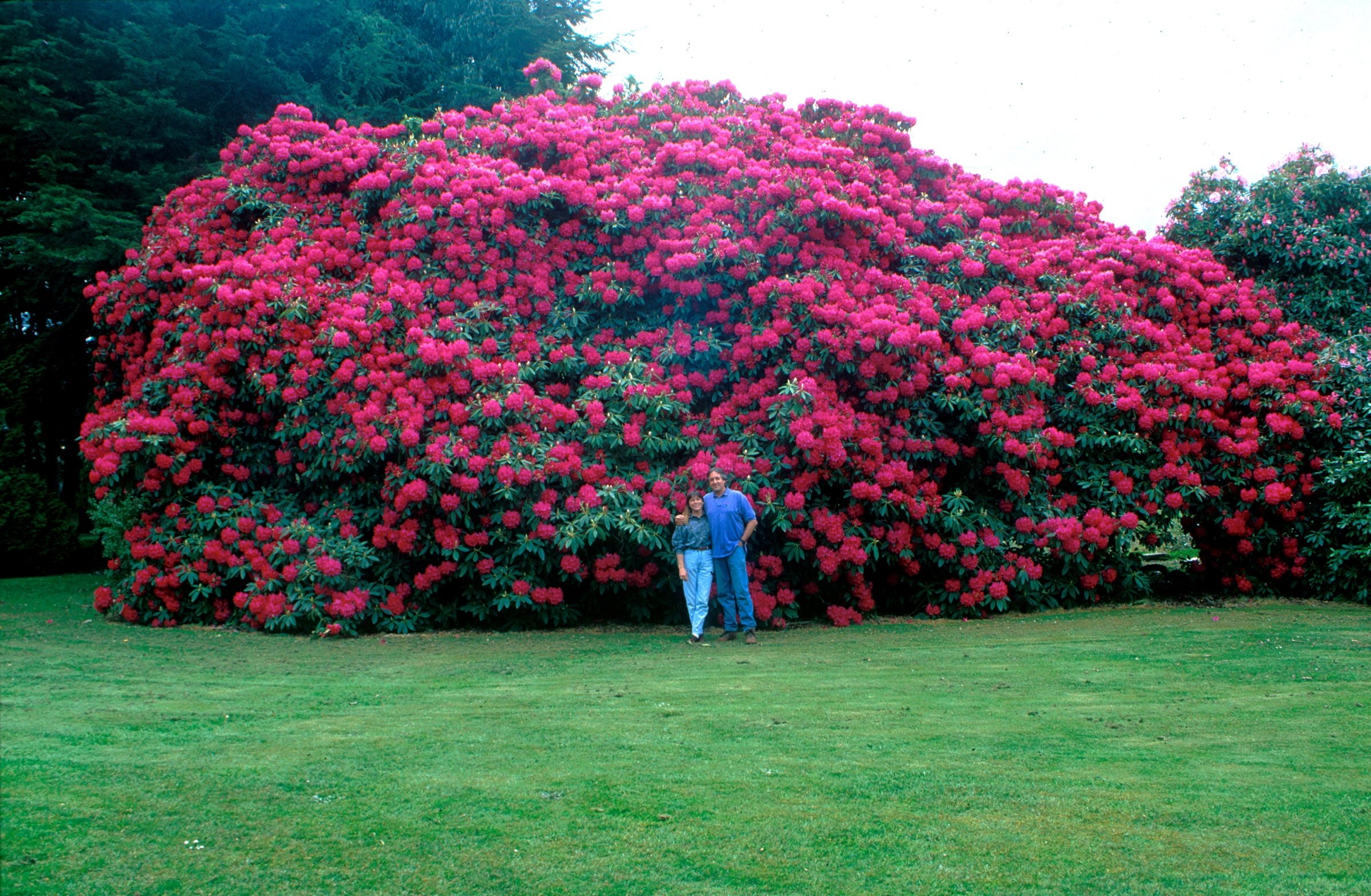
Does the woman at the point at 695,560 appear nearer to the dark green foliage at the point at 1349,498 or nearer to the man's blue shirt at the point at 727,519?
the man's blue shirt at the point at 727,519

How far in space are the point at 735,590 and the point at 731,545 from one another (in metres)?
0.48

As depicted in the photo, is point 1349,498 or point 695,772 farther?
point 1349,498

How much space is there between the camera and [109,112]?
46.5 ft

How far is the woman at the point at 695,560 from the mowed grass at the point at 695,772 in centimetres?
90

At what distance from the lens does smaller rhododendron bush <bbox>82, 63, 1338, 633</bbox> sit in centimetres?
910

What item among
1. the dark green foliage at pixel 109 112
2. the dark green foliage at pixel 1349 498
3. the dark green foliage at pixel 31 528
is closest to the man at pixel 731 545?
the dark green foliage at pixel 1349 498

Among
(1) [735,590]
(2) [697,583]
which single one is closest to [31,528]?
(2) [697,583]

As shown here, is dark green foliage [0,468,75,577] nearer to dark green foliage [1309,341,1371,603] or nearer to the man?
the man

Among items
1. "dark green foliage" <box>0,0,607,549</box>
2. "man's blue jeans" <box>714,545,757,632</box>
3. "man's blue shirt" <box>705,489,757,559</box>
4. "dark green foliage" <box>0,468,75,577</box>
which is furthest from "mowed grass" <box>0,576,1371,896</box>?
"dark green foliage" <box>0,0,607,549</box>

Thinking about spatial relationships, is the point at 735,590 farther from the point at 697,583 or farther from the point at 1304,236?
the point at 1304,236

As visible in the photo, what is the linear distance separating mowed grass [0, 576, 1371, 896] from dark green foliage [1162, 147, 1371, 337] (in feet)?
22.6

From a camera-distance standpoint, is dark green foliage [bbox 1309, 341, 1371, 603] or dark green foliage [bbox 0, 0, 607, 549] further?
dark green foliage [bbox 0, 0, 607, 549]

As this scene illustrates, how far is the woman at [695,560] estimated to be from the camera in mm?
8672

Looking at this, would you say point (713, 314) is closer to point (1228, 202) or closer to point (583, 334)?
point (583, 334)
